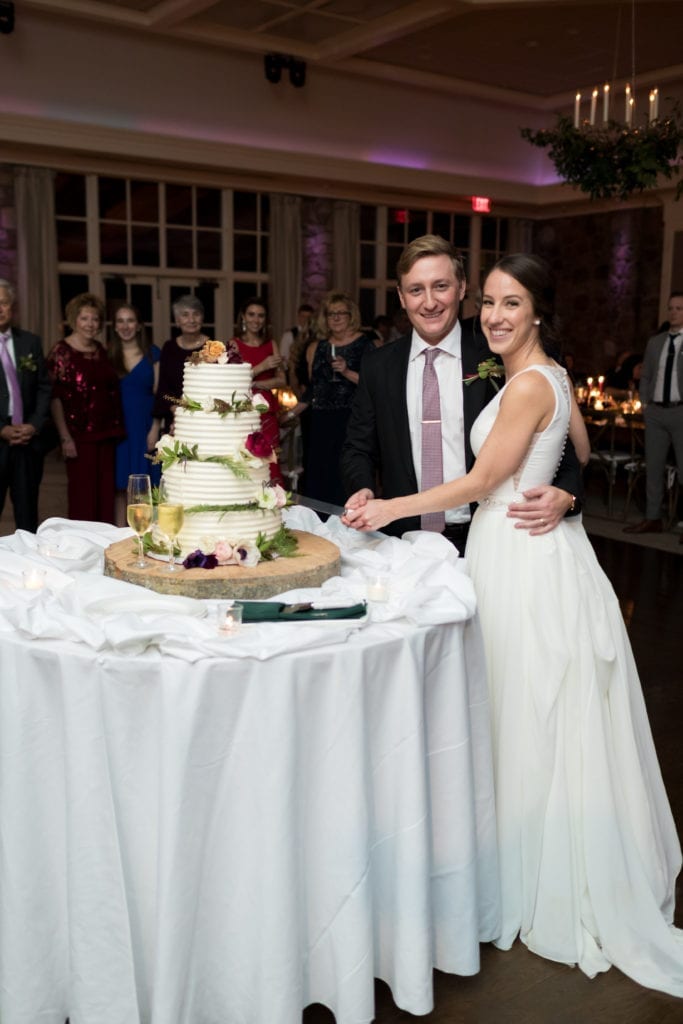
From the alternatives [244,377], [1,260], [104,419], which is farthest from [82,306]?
[1,260]

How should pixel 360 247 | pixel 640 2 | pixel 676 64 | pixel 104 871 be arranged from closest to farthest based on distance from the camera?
pixel 104 871
pixel 640 2
pixel 676 64
pixel 360 247

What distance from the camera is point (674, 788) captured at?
3.49m

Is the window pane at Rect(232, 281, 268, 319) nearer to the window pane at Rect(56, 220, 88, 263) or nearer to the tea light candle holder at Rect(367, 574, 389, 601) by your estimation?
the window pane at Rect(56, 220, 88, 263)

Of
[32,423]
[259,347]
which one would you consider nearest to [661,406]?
[259,347]

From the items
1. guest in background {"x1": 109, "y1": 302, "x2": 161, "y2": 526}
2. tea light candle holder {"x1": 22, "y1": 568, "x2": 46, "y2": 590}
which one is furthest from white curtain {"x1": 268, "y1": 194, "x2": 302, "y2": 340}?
tea light candle holder {"x1": 22, "y1": 568, "x2": 46, "y2": 590}

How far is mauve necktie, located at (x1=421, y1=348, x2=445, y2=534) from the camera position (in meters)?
3.03

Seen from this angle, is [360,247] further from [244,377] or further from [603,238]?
[244,377]

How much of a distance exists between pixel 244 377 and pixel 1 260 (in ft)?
36.0

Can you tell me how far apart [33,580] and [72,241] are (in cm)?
1167

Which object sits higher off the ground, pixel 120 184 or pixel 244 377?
pixel 120 184

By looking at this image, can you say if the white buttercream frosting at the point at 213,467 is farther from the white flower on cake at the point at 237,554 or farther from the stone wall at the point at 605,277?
the stone wall at the point at 605,277

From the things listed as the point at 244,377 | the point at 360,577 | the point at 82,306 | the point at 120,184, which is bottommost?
the point at 360,577

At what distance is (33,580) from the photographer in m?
2.29

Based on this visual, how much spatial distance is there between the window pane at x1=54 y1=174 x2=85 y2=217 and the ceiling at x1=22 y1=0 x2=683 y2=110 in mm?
1943
